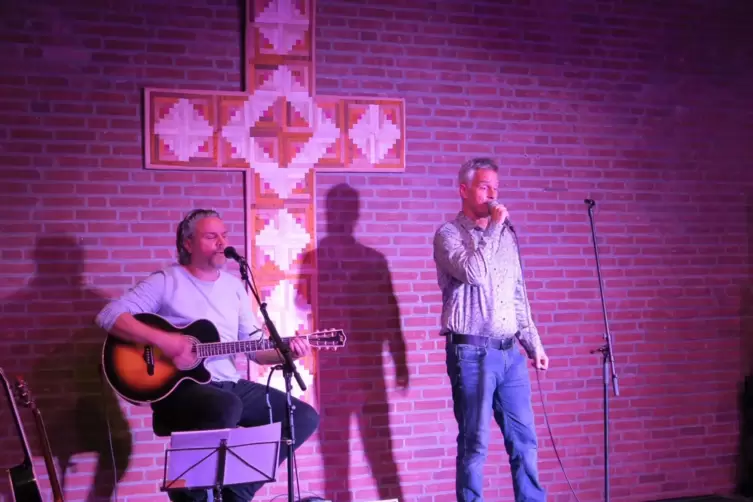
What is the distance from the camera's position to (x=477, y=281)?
3.76 m

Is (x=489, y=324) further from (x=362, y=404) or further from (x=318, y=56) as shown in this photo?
(x=318, y=56)

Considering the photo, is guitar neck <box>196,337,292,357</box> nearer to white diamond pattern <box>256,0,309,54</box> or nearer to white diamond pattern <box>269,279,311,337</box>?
white diamond pattern <box>269,279,311,337</box>

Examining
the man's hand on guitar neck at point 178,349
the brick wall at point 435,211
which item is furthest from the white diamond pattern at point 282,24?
the man's hand on guitar neck at point 178,349

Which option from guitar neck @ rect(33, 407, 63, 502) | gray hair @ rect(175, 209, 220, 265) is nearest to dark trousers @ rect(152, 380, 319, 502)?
guitar neck @ rect(33, 407, 63, 502)

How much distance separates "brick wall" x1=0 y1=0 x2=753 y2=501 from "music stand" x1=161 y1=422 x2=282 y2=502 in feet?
3.61

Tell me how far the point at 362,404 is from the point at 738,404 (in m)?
2.68

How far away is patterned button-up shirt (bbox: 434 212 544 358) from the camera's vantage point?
3805 millimetres

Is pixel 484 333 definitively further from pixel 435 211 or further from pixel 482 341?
pixel 435 211

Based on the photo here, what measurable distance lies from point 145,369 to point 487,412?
167 cm

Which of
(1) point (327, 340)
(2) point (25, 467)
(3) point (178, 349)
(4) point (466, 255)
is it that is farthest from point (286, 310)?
(2) point (25, 467)

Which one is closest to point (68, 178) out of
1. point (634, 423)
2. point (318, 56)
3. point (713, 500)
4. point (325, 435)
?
point (318, 56)

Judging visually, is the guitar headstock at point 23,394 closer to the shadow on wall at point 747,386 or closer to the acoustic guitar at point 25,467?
the acoustic guitar at point 25,467

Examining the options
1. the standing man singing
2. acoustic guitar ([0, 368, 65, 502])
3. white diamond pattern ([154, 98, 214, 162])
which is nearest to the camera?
acoustic guitar ([0, 368, 65, 502])

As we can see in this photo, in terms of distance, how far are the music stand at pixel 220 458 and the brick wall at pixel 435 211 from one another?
43.3 inches
